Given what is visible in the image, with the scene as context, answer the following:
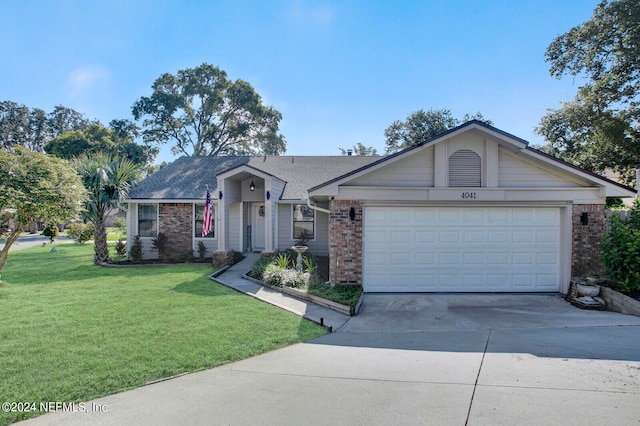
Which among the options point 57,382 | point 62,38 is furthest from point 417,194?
point 62,38

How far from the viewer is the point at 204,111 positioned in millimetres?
34375

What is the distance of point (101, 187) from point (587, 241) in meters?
15.6

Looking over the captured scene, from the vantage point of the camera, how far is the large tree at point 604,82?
15555 millimetres

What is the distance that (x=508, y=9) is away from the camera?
11109 millimetres

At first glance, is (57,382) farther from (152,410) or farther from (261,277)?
(261,277)

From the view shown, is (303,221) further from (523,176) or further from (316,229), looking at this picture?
(523,176)

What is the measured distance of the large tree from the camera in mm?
15555

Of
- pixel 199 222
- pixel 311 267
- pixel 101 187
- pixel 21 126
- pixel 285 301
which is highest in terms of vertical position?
pixel 21 126

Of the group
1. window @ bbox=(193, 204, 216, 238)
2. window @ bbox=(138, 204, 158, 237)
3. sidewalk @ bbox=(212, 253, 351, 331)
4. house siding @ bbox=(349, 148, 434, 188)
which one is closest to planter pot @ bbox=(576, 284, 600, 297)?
house siding @ bbox=(349, 148, 434, 188)

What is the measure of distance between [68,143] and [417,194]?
41.4m

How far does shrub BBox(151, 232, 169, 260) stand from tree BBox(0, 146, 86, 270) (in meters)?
4.93

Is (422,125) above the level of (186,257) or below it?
above

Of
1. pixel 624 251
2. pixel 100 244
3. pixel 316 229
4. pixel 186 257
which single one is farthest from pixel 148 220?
pixel 624 251

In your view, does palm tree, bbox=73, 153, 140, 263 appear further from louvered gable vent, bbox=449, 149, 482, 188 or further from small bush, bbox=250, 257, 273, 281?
louvered gable vent, bbox=449, 149, 482, 188
